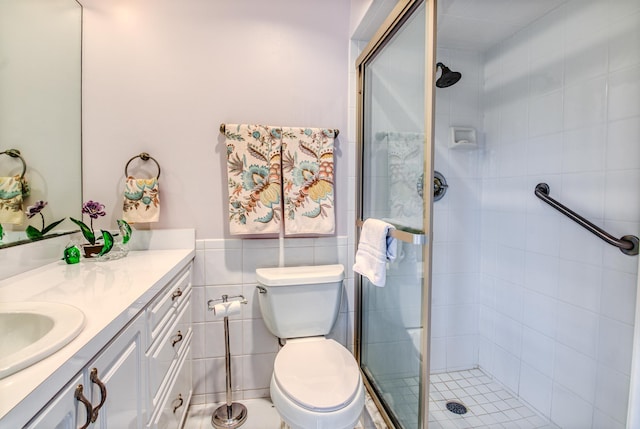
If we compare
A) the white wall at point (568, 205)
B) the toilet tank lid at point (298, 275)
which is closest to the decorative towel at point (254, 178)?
the toilet tank lid at point (298, 275)

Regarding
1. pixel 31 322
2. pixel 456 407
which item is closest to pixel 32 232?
pixel 31 322

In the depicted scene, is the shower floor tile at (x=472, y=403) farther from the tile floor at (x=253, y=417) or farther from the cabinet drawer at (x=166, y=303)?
the cabinet drawer at (x=166, y=303)

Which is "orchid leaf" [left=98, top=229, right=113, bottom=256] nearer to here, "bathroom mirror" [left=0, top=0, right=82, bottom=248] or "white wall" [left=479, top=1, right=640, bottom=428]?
"bathroom mirror" [left=0, top=0, right=82, bottom=248]

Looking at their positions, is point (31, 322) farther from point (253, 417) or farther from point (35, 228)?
point (253, 417)

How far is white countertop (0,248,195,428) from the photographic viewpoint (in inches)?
16.6

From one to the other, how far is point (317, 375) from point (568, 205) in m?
1.43

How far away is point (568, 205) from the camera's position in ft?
4.62

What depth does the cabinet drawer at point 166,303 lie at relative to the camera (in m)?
0.94

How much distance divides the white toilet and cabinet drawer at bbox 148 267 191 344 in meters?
0.36

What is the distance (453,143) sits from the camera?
5.94 feet

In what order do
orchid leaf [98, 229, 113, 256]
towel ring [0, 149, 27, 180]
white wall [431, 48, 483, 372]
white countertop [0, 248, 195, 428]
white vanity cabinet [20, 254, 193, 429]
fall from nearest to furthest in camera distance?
1. white countertop [0, 248, 195, 428]
2. white vanity cabinet [20, 254, 193, 429]
3. towel ring [0, 149, 27, 180]
4. orchid leaf [98, 229, 113, 256]
5. white wall [431, 48, 483, 372]

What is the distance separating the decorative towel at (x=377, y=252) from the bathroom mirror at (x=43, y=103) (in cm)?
137

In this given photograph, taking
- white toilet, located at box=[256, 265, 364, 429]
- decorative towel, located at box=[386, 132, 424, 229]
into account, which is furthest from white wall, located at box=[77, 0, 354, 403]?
decorative towel, located at box=[386, 132, 424, 229]

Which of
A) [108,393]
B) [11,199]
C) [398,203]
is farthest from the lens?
[398,203]
